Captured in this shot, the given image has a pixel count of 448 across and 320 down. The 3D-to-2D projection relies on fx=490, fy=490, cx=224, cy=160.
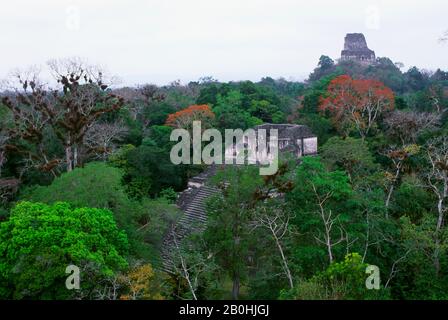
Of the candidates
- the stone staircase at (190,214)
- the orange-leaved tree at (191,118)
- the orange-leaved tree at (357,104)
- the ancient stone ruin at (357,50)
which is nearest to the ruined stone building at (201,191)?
the stone staircase at (190,214)

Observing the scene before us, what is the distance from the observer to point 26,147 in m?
23.7

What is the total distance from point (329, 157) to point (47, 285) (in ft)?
44.9

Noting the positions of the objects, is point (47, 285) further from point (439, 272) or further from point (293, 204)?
point (439, 272)

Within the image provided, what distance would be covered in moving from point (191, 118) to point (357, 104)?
385 inches

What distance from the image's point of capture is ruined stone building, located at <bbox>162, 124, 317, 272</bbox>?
61.3 ft

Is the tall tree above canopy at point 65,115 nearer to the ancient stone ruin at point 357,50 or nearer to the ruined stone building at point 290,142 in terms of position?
the ruined stone building at point 290,142

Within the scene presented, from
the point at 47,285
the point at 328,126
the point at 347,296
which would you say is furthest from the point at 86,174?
the point at 328,126

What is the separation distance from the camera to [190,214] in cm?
2116

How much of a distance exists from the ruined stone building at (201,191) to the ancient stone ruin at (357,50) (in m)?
55.6

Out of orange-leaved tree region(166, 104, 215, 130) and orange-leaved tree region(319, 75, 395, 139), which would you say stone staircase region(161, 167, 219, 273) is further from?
orange-leaved tree region(319, 75, 395, 139)

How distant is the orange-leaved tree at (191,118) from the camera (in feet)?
96.0

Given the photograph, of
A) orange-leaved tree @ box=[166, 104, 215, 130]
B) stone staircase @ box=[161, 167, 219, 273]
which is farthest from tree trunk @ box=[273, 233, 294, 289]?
orange-leaved tree @ box=[166, 104, 215, 130]

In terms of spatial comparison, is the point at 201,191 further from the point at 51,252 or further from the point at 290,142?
the point at 51,252

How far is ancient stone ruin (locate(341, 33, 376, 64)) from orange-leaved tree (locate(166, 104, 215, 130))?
52.5m
